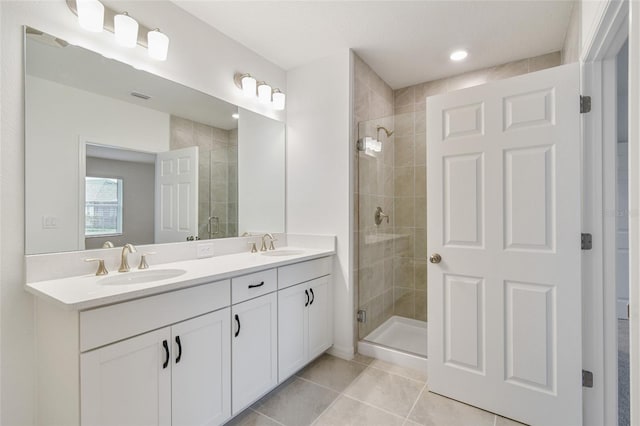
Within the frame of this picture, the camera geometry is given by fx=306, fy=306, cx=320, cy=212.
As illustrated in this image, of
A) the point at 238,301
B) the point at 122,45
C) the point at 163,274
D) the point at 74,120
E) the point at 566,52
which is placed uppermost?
the point at 566,52

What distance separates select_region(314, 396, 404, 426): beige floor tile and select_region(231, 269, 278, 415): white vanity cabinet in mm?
386

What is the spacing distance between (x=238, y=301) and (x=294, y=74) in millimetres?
2085

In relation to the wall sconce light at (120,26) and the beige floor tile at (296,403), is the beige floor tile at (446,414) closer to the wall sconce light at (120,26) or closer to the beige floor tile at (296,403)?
the beige floor tile at (296,403)

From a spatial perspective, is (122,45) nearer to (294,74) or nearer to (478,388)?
(294,74)

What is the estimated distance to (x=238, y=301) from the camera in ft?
5.62

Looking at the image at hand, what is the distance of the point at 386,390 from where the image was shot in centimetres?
205

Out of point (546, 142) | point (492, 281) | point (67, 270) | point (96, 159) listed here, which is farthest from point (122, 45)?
point (492, 281)

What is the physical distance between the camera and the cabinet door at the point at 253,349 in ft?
5.55

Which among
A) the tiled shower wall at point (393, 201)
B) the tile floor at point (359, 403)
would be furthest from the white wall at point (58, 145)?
the tiled shower wall at point (393, 201)

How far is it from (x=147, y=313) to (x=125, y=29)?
1.50 metres

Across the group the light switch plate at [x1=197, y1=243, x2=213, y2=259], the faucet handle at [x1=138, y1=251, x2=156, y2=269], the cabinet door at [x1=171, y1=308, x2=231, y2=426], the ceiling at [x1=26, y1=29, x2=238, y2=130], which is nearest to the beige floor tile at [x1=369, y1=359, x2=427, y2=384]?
the cabinet door at [x1=171, y1=308, x2=231, y2=426]

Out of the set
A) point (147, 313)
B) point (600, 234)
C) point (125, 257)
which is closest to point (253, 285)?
point (147, 313)

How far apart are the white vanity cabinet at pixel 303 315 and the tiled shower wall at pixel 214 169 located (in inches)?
26.5

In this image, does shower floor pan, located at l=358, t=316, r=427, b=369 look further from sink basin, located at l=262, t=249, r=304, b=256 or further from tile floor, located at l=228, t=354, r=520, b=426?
sink basin, located at l=262, t=249, r=304, b=256
